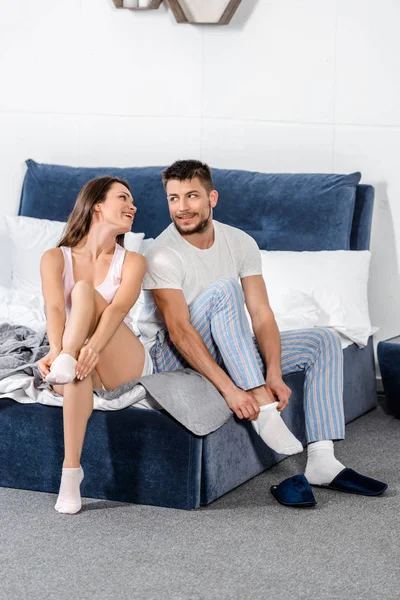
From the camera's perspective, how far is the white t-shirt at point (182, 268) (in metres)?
3.16

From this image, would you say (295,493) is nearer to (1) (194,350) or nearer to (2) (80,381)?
(1) (194,350)

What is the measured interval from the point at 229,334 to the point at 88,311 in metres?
0.46

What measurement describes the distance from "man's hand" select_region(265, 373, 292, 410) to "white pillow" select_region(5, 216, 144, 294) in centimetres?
162

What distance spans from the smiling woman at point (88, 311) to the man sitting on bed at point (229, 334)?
12 centimetres

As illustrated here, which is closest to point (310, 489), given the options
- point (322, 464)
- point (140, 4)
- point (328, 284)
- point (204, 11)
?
point (322, 464)

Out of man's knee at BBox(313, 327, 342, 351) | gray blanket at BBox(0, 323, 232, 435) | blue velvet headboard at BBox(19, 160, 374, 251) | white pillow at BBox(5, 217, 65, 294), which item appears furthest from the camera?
white pillow at BBox(5, 217, 65, 294)

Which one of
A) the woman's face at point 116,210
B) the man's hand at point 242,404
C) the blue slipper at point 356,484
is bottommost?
the blue slipper at point 356,484

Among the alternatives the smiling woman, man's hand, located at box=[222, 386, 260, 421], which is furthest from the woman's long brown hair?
man's hand, located at box=[222, 386, 260, 421]

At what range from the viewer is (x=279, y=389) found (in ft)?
10.2

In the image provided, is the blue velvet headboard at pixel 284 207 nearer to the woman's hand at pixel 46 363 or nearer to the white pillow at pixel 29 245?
the white pillow at pixel 29 245

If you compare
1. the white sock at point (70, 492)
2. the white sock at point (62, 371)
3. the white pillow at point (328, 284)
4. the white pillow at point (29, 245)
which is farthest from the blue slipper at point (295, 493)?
the white pillow at point (29, 245)

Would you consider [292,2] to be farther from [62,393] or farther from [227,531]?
[227,531]

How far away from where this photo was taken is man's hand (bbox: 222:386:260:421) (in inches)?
116

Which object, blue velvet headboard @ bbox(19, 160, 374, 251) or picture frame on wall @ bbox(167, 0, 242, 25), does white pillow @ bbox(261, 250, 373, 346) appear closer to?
blue velvet headboard @ bbox(19, 160, 374, 251)
